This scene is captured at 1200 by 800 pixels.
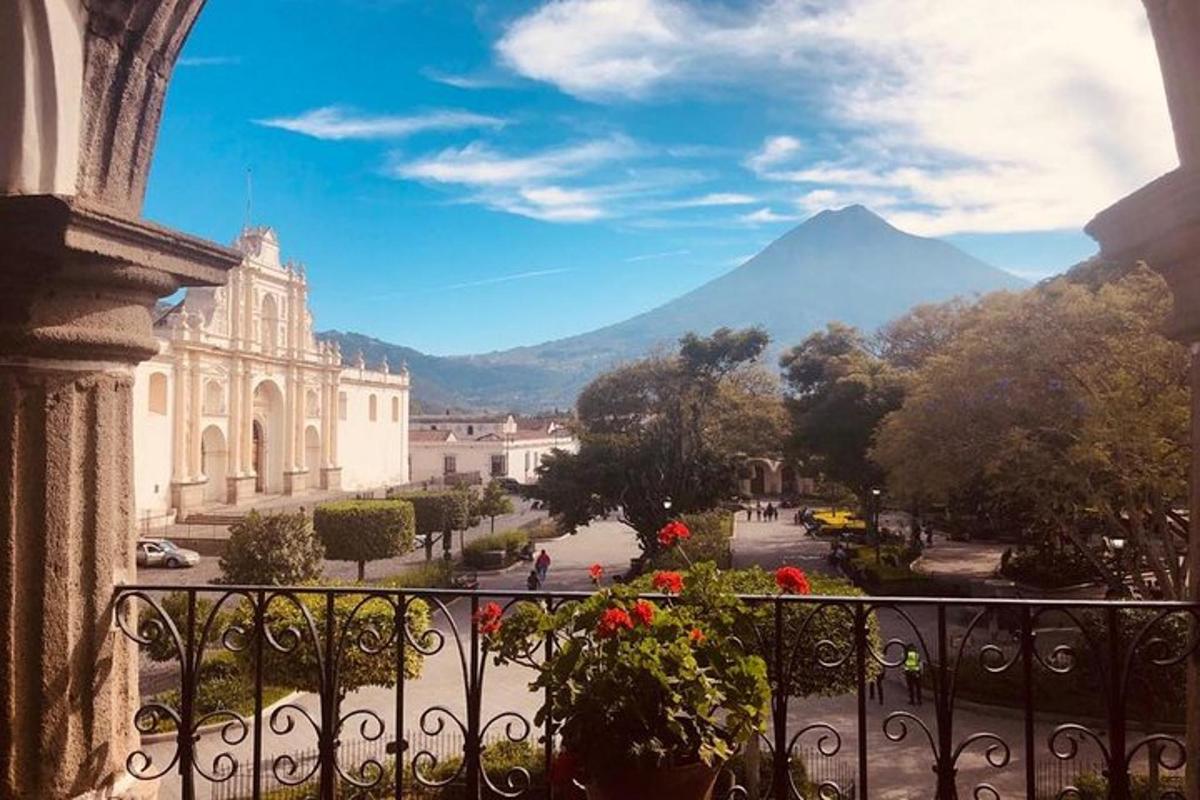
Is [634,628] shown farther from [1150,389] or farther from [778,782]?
[1150,389]

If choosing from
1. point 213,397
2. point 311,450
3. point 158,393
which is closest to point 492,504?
point 213,397

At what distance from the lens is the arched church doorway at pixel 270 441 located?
1519 inches

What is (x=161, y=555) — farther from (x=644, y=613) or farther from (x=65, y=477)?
(x=644, y=613)

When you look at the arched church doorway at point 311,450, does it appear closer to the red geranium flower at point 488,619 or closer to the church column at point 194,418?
the church column at point 194,418

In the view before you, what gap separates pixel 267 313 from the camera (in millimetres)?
38844

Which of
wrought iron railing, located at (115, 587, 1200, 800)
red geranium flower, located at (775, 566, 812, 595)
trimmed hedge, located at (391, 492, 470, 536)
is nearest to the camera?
wrought iron railing, located at (115, 587, 1200, 800)

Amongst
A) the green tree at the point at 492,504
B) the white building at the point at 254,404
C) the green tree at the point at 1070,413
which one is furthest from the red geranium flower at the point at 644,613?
the green tree at the point at 492,504

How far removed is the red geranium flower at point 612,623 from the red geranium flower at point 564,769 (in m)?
0.30

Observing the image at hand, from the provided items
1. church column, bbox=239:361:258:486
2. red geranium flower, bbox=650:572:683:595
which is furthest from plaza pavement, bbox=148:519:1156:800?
church column, bbox=239:361:258:486

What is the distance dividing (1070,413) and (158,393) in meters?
28.3

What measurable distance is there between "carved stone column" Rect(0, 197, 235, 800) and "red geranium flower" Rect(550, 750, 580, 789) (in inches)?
50.1

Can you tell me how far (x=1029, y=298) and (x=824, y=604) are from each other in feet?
39.3

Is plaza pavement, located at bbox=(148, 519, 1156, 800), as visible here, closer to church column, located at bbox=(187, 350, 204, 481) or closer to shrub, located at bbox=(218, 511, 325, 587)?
shrub, located at bbox=(218, 511, 325, 587)

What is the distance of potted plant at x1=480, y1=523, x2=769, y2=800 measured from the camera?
6.82 ft
